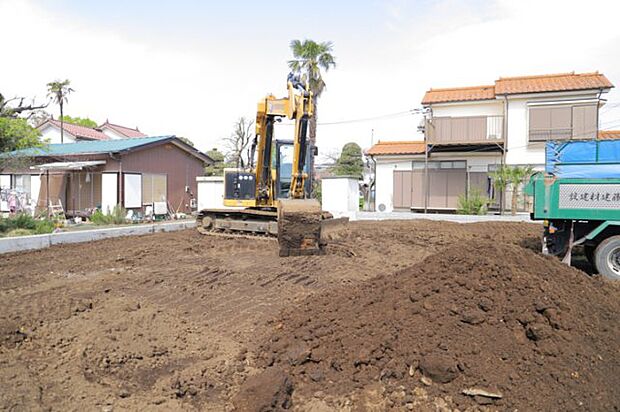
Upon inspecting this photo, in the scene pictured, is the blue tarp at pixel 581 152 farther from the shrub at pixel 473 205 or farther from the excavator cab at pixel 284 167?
the shrub at pixel 473 205

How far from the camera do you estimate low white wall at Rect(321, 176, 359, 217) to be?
17.7 meters

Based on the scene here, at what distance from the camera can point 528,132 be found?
63.5ft

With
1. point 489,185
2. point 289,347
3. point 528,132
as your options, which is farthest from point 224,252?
point 528,132

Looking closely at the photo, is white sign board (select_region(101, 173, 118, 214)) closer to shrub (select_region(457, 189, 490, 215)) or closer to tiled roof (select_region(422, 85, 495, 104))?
shrub (select_region(457, 189, 490, 215))

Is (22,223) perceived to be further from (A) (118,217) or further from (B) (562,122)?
(B) (562,122)

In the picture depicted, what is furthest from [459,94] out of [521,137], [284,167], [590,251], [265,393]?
[265,393]

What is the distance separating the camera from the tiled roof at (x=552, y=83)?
18.3 metres

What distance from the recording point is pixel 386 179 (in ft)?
Result: 71.4

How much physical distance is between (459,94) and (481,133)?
2.47 meters

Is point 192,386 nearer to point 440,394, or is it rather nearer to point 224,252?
point 440,394

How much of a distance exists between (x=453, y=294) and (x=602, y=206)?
5081 millimetres

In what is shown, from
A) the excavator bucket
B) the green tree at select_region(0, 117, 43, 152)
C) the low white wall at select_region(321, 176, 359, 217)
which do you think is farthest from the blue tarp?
the green tree at select_region(0, 117, 43, 152)

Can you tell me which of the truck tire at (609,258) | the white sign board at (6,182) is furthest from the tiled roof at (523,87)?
the white sign board at (6,182)

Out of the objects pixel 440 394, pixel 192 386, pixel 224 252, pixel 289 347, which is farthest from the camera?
pixel 224 252
